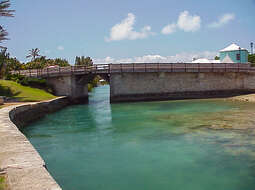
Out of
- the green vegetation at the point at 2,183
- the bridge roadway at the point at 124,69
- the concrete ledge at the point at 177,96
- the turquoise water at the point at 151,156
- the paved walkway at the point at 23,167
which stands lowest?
the turquoise water at the point at 151,156

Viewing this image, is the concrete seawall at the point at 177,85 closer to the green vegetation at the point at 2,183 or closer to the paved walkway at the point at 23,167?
the paved walkway at the point at 23,167

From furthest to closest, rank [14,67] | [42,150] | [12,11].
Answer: [14,67] < [12,11] < [42,150]

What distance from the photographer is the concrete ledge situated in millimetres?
29542

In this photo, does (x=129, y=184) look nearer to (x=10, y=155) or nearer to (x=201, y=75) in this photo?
(x=10, y=155)

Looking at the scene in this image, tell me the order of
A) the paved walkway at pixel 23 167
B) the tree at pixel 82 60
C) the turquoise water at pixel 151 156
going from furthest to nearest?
the tree at pixel 82 60, the turquoise water at pixel 151 156, the paved walkway at pixel 23 167

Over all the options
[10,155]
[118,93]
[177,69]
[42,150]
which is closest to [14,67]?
[118,93]

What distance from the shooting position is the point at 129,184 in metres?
6.45

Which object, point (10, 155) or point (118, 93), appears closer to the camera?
point (10, 155)

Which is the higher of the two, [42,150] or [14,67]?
[14,67]

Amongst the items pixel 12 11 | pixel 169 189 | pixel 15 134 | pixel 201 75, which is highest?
pixel 12 11

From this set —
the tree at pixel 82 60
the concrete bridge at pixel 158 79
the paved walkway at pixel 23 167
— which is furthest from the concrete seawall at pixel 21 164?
the tree at pixel 82 60

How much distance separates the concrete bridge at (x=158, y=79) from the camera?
29219 millimetres

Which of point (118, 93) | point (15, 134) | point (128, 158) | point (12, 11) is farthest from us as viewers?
point (118, 93)

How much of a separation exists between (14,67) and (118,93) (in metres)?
27.3
